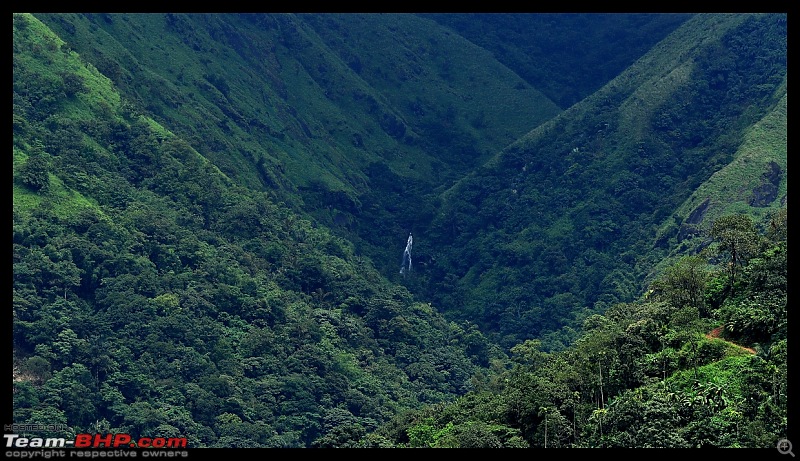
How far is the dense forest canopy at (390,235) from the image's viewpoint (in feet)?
172

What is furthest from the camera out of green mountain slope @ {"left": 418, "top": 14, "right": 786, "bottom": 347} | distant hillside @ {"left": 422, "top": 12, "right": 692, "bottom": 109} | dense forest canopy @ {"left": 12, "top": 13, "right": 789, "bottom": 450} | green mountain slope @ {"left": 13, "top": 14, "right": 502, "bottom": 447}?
distant hillside @ {"left": 422, "top": 12, "right": 692, "bottom": 109}

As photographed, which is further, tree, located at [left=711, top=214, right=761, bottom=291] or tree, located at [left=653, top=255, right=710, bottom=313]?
tree, located at [left=653, top=255, right=710, bottom=313]

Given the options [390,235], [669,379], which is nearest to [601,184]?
[390,235]

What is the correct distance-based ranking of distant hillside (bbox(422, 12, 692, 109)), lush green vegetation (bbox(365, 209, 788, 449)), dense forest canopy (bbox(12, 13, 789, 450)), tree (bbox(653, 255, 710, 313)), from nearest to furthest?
lush green vegetation (bbox(365, 209, 788, 449))
dense forest canopy (bbox(12, 13, 789, 450))
tree (bbox(653, 255, 710, 313))
distant hillside (bbox(422, 12, 692, 109))

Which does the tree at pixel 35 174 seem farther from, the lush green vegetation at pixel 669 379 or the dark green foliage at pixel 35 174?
the lush green vegetation at pixel 669 379

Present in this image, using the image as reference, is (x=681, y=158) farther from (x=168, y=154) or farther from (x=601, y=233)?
(x=168, y=154)

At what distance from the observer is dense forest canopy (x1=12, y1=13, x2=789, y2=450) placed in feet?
172

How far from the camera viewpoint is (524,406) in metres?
51.1

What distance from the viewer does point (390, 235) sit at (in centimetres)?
13538

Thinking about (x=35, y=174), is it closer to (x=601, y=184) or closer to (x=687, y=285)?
(x=687, y=285)

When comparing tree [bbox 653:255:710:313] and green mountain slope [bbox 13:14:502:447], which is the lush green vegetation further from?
green mountain slope [bbox 13:14:502:447]

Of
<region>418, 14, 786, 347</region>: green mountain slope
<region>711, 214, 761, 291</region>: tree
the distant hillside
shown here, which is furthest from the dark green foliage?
the distant hillside

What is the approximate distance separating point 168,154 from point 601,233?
46.7 m

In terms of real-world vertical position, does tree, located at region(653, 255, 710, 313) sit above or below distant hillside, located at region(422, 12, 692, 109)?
below
